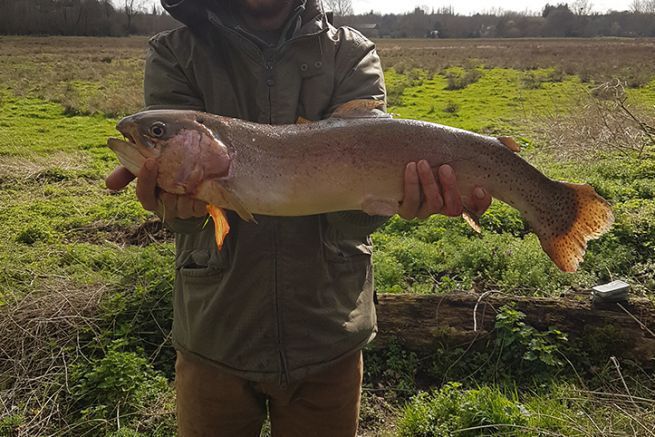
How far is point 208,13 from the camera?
2.68m

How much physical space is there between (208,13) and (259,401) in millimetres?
1986

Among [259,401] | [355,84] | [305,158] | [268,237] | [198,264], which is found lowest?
[259,401]

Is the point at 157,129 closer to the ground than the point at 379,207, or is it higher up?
higher up

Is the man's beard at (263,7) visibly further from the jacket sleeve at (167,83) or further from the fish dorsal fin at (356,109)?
the fish dorsal fin at (356,109)

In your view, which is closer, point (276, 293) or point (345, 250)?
point (276, 293)

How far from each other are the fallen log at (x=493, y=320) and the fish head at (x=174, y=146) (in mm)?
3057

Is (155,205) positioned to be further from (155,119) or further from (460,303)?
(460,303)

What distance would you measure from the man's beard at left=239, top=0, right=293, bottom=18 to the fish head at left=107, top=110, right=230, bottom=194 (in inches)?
25.9

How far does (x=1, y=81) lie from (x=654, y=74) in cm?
3385

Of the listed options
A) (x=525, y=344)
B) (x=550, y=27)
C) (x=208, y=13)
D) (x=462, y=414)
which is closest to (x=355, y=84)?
(x=208, y=13)

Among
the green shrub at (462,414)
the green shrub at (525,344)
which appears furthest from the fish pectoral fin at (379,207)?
the green shrub at (525,344)

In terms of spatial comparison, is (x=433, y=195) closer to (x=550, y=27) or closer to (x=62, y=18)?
(x=62, y=18)

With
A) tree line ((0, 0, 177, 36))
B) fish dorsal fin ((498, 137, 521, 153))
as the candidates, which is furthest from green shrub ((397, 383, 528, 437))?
tree line ((0, 0, 177, 36))

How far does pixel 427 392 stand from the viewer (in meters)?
4.77
